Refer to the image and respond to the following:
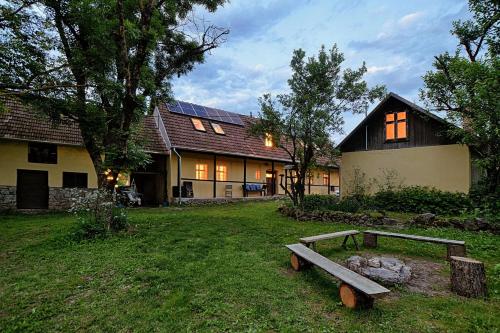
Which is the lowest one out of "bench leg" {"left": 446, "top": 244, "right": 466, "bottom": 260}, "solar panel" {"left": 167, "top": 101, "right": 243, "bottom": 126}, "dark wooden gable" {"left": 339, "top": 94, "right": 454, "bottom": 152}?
"bench leg" {"left": 446, "top": 244, "right": 466, "bottom": 260}

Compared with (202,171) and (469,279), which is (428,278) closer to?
(469,279)

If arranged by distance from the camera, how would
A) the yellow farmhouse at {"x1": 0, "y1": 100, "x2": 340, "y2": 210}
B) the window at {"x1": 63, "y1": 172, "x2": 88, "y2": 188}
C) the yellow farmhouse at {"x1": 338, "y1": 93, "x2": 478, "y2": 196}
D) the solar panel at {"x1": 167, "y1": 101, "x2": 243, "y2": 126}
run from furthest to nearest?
1. the solar panel at {"x1": 167, "y1": 101, "x2": 243, "y2": 126}
2. the window at {"x1": 63, "y1": 172, "x2": 88, "y2": 188}
3. the yellow farmhouse at {"x1": 0, "y1": 100, "x2": 340, "y2": 210}
4. the yellow farmhouse at {"x1": 338, "y1": 93, "x2": 478, "y2": 196}

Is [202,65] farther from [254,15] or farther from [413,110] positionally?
[413,110]

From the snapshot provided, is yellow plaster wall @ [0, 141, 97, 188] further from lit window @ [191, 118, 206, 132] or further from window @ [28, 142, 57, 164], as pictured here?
lit window @ [191, 118, 206, 132]

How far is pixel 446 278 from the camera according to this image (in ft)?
14.9

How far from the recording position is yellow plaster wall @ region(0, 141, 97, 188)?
499 inches

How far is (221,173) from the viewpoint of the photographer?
61.4ft

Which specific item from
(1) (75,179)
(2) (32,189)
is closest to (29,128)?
(2) (32,189)

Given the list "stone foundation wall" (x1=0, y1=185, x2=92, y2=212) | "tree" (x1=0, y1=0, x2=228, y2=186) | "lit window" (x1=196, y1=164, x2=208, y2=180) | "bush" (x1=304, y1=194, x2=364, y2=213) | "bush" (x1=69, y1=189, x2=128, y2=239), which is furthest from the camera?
"lit window" (x1=196, y1=164, x2=208, y2=180)

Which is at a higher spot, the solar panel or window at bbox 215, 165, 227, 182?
the solar panel

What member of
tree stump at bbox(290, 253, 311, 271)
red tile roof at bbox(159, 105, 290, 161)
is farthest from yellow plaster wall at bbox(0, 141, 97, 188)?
tree stump at bbox(290, 253, 311, 271)

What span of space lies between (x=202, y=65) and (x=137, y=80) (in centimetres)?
537

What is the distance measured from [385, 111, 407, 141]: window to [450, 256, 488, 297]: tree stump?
31.7 ft

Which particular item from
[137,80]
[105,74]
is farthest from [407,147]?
[105,74]
